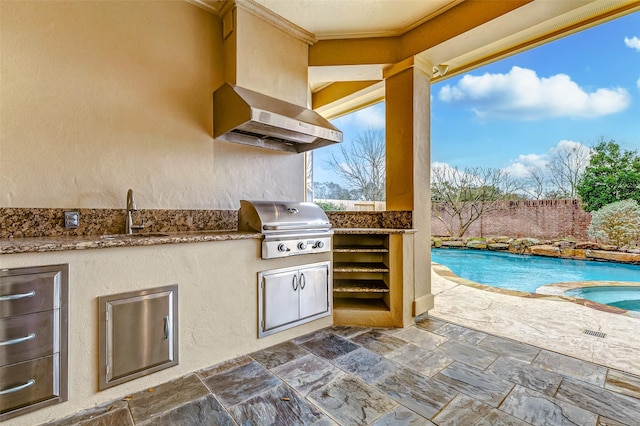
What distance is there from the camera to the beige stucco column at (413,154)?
300 centimetres

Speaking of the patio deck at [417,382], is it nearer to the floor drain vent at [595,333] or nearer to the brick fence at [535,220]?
the floor drain vent at [595,333]

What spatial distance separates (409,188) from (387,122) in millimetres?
835

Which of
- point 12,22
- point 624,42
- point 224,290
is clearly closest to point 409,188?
point 224,290

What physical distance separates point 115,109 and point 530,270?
8414 mm

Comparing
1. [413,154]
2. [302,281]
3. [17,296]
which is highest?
[413,154]

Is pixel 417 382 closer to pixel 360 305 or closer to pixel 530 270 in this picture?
pixel 360 305

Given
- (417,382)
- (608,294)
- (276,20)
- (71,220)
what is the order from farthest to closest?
(608,294)
(276,20)
(71,220)
(417,382)

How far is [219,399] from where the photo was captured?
171cm

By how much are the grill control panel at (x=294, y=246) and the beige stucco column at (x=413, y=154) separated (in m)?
0.98

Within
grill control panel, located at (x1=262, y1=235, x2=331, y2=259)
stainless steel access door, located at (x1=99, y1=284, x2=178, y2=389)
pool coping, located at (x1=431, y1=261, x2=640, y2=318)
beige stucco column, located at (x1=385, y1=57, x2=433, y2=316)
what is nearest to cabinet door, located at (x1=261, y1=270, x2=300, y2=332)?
grill control panel, located at (x1=262, y1=235, x2=331, y2=259)

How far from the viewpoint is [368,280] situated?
10.8 ft

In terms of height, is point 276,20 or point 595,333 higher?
point 276,20

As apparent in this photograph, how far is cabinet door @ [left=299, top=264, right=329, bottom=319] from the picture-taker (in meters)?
2.61

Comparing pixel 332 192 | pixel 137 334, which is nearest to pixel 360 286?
pixel 137 334
